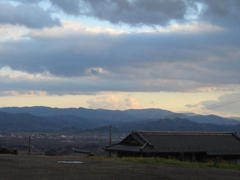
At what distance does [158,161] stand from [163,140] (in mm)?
13940

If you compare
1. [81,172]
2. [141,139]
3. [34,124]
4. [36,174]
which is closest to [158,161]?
[81,172]

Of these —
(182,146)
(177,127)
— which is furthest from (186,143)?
(177,127)

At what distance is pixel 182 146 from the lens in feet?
105

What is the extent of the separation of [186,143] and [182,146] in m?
1.08

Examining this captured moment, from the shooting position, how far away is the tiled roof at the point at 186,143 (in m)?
31.2

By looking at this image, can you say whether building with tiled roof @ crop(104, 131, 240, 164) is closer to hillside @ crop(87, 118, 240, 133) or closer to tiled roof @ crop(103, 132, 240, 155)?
tiled roof @ crop(103, 132, 240, 155)

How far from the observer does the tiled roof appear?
31.2m

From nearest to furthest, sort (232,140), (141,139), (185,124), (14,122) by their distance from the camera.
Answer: (141,139), (232,140), (185,124), (14,122)

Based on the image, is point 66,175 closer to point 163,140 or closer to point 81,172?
point 81,172

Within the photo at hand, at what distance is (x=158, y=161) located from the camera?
758 inches

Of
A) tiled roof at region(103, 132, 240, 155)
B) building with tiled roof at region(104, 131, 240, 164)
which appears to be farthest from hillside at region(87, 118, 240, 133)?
building with tiled roof at region(104, 131, 240, 164)

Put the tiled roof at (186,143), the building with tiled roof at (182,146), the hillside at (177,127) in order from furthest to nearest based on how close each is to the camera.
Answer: the hillside at (177,127) → the tiled roof at (186,143) → the building with tiled roof at (182,146)

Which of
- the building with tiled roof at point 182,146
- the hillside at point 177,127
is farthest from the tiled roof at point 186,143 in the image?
the hillside at point 177,127

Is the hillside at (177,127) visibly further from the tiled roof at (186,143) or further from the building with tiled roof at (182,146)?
the building with tiled roof at (182,146)
